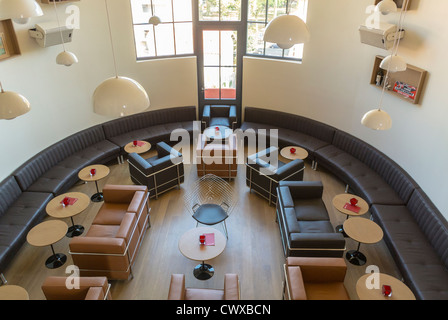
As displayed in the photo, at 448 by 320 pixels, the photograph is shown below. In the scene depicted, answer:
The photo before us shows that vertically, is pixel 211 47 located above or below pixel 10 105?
below

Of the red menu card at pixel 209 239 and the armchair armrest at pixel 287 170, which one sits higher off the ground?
the armchair armrest at pixel 287 170

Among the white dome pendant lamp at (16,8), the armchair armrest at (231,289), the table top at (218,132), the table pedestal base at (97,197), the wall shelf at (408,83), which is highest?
the white dome pendant lamp at (16,8)

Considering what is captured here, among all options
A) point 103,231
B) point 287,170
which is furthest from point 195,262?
point 287,170

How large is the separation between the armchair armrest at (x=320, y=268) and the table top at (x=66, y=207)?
3444 millimetres

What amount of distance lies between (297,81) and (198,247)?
5.39m

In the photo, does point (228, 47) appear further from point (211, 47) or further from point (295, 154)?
point (295, 154)

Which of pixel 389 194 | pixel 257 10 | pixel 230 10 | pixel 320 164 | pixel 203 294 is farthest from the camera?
pixel 230 10

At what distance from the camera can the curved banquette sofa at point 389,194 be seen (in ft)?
15.6

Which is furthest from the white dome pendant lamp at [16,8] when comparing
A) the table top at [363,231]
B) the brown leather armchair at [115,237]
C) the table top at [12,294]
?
the table top at [363,231]

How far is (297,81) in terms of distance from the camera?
8.62 metres

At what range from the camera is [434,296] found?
4.36 meters

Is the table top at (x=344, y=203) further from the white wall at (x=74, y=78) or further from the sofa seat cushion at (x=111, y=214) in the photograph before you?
the white wall at (x=74, y=78)

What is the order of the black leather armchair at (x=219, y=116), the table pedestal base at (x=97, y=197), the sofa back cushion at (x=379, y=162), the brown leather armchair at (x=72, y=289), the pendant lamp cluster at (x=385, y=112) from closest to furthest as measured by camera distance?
the brown leather armchair at (x=72, y=289)
the pendant lamp cluster at (x=385, y=112)
the sofa back cushion at (x=379, y=162)
the table pedestal base at (x=97, y=197)
the black leather armchair at (x=219, y=116)

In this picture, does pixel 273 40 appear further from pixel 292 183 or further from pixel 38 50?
pixel 38 50
